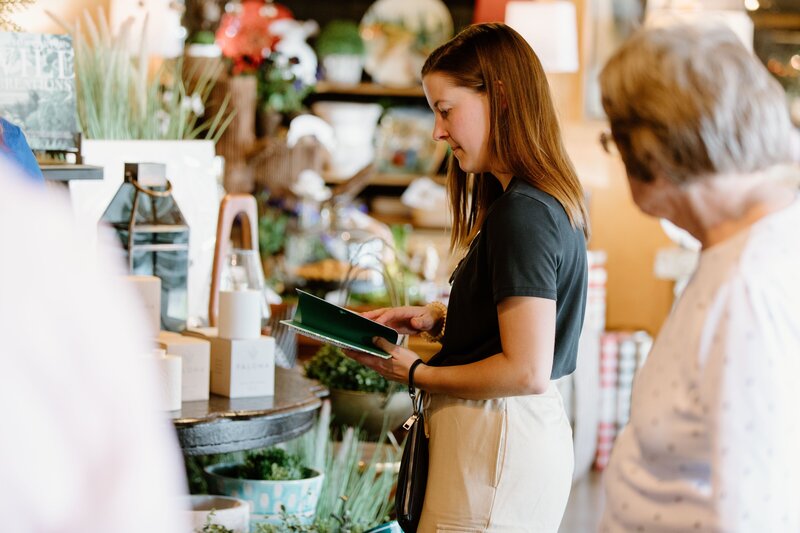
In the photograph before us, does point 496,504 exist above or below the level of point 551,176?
below

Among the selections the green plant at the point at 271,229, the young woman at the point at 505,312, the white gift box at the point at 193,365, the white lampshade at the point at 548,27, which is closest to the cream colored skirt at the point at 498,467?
the young woman at the point at 505,312

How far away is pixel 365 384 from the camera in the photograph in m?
3.36

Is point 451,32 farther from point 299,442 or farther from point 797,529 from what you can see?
point 797,529

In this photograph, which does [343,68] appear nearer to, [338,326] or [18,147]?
[18,147]

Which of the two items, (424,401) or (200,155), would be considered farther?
(200,155)

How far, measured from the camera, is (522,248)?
181cm

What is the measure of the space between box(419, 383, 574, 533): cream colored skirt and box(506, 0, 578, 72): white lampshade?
4459 millimetres

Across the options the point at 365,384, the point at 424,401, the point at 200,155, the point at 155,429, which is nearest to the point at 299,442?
the point at 365,384

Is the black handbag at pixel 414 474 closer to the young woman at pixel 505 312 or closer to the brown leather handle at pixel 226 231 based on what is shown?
the young woman at pixel 505 312

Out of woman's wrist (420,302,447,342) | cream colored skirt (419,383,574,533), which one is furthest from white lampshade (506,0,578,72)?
cream colored skirt (419,383,574,533)

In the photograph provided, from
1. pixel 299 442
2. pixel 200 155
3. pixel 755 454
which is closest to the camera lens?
pixel 755 454

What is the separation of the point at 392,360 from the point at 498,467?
0.91ft

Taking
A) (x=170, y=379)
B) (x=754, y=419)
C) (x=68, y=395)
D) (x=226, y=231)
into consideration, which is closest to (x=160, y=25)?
(x=226, y=231)

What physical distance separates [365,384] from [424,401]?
1.35 metres
